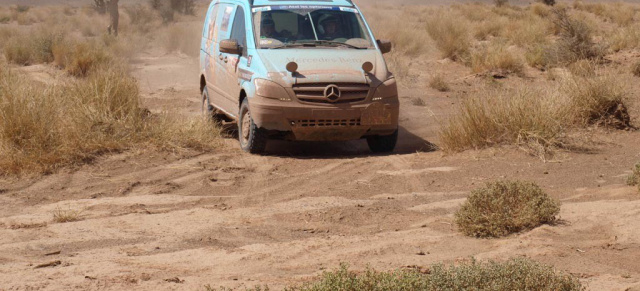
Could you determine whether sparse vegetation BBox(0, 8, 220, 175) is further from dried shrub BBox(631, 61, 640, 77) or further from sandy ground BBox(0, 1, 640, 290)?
dried shrub BBox(631, 61, 640, 77)

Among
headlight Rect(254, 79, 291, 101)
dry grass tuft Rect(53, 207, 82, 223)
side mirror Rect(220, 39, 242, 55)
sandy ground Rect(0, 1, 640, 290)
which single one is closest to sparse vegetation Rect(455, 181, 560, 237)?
sandy ground Rect(0, 1, 640, 290)

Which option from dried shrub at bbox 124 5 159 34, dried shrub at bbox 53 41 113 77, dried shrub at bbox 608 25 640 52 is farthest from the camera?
dried shrub at bbox 124 5 159 34

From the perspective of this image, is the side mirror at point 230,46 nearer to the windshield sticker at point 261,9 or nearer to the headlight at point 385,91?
the windshield sticker at point 261,9

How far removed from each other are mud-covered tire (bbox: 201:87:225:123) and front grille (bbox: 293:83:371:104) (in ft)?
7.36

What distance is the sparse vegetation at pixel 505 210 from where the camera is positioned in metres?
6.73

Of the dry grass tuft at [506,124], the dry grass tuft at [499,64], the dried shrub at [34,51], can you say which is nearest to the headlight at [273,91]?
the dry grass tuft at [506,124]

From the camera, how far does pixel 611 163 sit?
31.5ft

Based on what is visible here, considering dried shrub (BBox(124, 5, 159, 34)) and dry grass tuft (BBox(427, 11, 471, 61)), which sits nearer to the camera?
dry grass tuft (BBox(427, 11, 471, 61))

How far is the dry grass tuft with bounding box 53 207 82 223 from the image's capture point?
7.51 meters

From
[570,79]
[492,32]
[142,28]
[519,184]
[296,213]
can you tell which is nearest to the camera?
[519,184]

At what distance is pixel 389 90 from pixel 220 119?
3543 mm

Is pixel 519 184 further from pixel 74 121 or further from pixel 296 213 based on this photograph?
pixel 74 121

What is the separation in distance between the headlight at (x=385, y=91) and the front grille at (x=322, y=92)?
0.18 metres

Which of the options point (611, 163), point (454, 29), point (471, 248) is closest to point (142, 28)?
point (454, 29)
